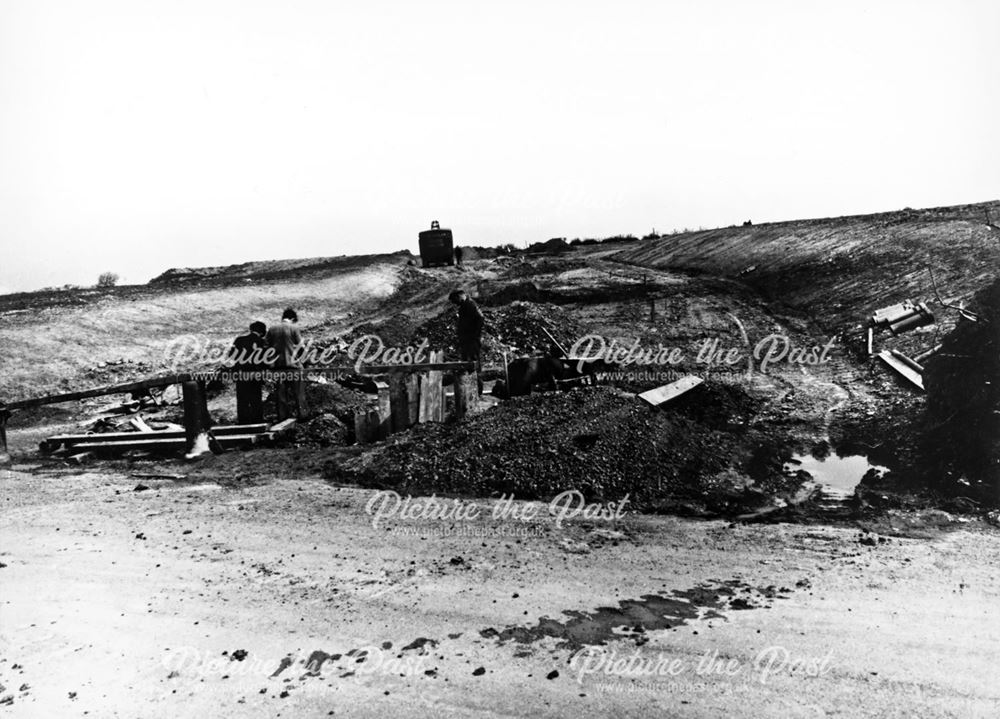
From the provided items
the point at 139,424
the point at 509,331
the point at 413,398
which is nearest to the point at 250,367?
the point at 139,424

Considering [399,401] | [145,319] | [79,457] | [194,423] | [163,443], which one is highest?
[145,319]

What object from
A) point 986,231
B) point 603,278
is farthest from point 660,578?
point 603,278

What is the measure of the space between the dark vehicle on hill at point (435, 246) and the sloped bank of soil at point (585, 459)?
962 inches

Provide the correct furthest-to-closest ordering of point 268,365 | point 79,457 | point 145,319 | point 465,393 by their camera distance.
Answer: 1. point 145,319
2. point 268,365
3. point 465,393
4. point 79,457

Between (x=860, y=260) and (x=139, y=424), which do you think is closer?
(x=139, y=424)

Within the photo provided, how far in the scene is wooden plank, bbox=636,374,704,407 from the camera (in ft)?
37.0

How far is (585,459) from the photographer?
8.63m

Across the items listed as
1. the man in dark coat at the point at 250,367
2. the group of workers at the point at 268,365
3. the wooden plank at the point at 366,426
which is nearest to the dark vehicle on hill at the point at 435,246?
the group of workers at the point at 268,365

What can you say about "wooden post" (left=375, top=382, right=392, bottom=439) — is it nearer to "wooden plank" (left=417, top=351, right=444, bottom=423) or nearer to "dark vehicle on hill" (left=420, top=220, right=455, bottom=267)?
"wooden plank" (left=417, top=351, right=444, bottom=423)

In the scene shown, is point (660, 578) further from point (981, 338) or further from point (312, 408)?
point (312, 408)

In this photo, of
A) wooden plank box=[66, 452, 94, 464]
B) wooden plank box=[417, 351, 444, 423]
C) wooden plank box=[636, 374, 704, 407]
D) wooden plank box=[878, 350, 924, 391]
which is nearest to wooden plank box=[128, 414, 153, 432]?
wooden plank box=[66, 452, 94, 464]

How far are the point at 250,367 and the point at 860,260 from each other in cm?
1729

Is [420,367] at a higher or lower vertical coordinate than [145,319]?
lower

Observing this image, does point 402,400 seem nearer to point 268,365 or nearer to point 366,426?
point 366,426
